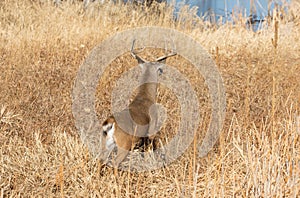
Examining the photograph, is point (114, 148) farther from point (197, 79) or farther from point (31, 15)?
point (31, 15)

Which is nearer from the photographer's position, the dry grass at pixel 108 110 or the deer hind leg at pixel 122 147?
the dry grass at pixel 108 110

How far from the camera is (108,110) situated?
3.75 metres

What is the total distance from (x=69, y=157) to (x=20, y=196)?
463mm

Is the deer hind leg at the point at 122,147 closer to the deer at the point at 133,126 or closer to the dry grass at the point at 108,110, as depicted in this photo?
the deer at the point at 133,126

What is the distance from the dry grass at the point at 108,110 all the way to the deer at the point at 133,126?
0.45 ft

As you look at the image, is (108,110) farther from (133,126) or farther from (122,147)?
(122,147)

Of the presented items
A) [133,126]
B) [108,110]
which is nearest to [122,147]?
[133,126]

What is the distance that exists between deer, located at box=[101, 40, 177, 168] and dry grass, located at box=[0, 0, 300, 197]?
0.14m

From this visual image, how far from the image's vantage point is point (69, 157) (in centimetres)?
272

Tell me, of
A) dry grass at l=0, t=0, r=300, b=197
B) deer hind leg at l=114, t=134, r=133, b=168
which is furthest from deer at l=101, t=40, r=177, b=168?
dry grass at l=0, t=0, r=300, b=197

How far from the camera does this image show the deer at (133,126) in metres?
2.58

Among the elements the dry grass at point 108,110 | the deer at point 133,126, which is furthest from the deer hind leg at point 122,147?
the dry grass at point 108,110

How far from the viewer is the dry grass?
2189 millimetres

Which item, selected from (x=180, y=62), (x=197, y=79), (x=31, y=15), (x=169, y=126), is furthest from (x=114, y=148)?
(x=31, y=15)
